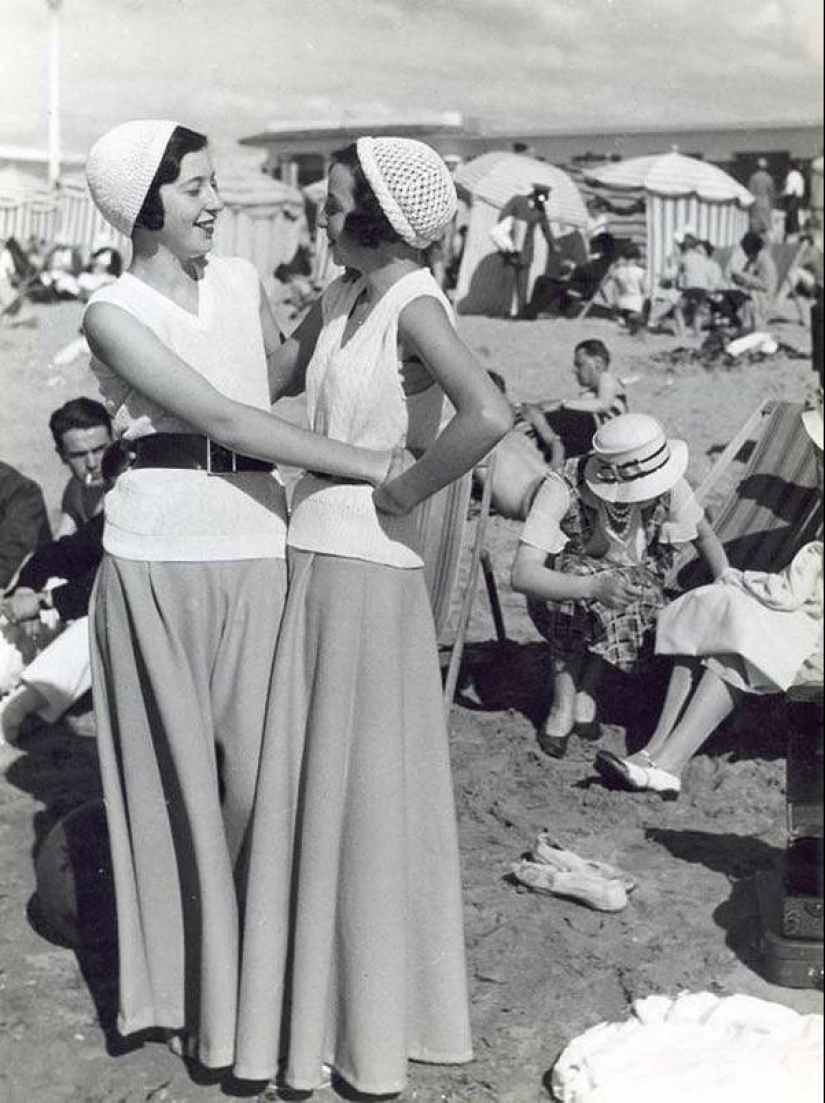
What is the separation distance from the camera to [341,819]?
3113mm

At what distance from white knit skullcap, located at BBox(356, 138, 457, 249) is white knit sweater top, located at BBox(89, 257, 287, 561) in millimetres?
529

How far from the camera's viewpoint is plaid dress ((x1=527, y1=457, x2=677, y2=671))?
552cm

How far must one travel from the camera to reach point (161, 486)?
3.15 metres

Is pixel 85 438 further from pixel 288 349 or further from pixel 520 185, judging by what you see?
pixel 520 185

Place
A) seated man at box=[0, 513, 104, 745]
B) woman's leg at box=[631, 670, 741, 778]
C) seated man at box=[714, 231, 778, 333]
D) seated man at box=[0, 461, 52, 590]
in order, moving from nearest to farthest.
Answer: woman's leg at box=[631, 670, 741, 778], seated man at box=[0, 513, 104, 745], seated man at box=[0, 461, 52, 590], seated man at box=[714, 231, 778, 333]

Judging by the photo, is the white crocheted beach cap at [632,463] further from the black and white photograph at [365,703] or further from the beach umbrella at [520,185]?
the beach umbrella at [520,185]

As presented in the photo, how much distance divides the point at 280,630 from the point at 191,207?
3.08 ft

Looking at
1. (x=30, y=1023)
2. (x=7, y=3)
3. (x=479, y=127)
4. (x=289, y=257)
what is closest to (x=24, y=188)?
(x=289, y=257)

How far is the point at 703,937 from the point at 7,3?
11.1 ft

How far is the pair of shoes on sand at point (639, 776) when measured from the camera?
511 centimetres

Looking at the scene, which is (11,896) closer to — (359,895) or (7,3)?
(359,895)

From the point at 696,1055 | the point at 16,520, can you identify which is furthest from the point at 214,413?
the point at 16,520

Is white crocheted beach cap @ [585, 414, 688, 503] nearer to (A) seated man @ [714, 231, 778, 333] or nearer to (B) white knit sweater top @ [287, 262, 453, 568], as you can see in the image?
(B) white knit sweater top @ [287, 262, 453, 568]

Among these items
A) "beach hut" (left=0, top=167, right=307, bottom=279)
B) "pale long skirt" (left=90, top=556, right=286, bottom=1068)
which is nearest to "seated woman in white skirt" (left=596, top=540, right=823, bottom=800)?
"pale long skirt" (left=90, top=556, right=286, bottom=1068)
